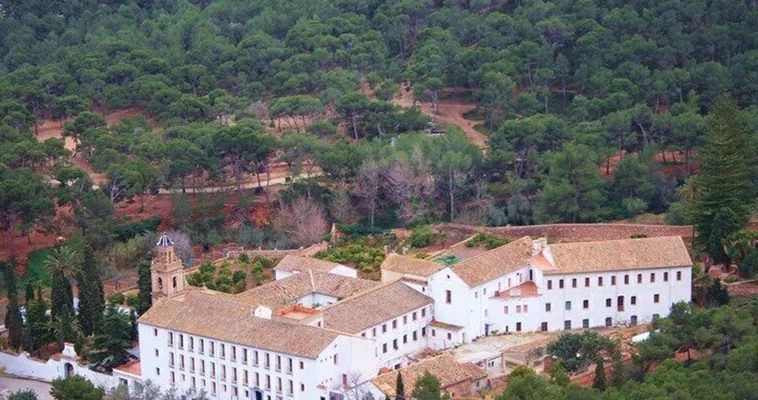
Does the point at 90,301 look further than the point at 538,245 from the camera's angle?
Yes

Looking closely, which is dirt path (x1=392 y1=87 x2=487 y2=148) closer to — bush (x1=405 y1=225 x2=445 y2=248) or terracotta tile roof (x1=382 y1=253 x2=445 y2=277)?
bush (x1=405 y1=225 x2=445 y2=248)

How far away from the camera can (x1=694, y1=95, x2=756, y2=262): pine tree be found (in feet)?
176

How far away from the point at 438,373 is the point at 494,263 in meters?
6.11

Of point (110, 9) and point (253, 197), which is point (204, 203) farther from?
point (110, 9)

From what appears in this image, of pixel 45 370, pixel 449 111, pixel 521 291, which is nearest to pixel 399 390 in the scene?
pixel 521 291

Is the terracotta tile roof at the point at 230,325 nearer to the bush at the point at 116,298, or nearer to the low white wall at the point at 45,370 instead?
the low white wall at the point at 45,370

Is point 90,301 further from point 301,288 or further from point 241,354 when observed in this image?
point 241,354

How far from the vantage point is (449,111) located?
249ft

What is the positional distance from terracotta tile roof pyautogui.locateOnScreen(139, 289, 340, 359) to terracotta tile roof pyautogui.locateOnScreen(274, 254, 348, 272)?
3.58 metres

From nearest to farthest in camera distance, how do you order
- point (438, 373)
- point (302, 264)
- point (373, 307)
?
Result: point (438, 373)
point (373, 307)
point (302, 264)

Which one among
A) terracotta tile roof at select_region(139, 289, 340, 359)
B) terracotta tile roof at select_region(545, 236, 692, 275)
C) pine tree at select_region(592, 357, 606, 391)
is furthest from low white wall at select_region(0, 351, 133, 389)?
pine tree at select_region(592, 357, 606, 391)

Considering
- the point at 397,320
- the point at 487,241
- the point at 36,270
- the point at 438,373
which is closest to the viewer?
the point at 438,373

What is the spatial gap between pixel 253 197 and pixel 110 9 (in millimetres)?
30964

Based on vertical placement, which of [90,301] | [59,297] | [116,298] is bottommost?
[116,298]
